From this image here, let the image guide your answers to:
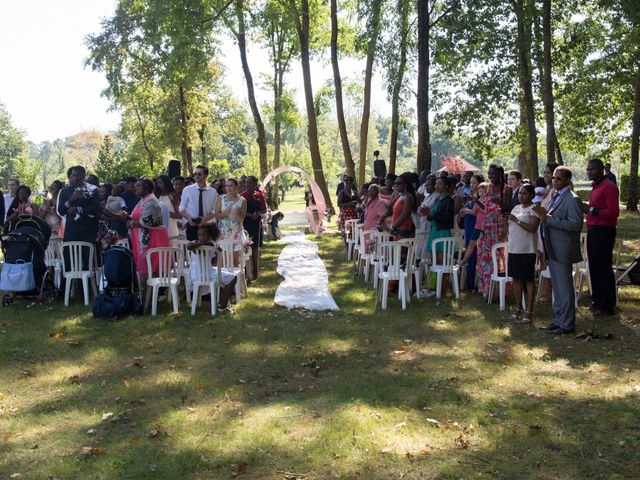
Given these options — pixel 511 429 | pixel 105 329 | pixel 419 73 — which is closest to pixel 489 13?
pixel 419 73

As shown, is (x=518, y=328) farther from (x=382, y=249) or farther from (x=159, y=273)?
(x=159, y=273)

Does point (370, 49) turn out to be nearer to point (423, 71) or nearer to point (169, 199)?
point (423, 71)

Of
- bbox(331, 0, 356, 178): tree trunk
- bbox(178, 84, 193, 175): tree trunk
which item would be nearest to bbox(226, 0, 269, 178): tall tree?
bbox(331, 0, 356, 178): tree trunk

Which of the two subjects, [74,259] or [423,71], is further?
[423,71]

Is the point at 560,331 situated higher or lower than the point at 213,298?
lower

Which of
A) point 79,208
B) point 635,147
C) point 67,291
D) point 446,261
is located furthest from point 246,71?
point 446,261

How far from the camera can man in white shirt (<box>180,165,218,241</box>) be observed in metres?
9.90

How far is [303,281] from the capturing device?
1148cm

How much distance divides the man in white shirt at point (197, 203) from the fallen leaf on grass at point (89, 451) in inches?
215

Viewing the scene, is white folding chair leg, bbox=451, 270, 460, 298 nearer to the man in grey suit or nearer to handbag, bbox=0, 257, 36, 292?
the man in grey suit

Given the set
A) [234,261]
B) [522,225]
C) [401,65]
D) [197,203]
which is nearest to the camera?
[522,225]

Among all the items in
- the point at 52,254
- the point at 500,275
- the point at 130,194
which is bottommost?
the point at 500,275

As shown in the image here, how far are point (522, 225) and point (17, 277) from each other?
7140mm

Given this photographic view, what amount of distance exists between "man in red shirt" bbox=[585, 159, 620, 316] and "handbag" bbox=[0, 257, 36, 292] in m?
7.82
